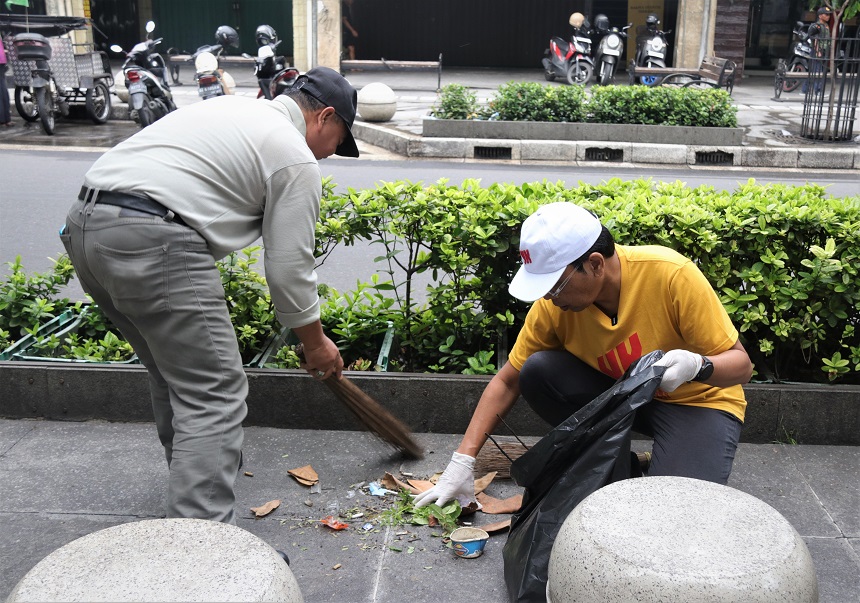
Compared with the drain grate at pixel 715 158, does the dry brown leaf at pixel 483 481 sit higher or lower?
lower

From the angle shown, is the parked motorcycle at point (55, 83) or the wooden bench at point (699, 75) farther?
the wooden bench at point (699, 75)

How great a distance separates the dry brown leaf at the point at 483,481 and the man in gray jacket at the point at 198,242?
41.9 inches

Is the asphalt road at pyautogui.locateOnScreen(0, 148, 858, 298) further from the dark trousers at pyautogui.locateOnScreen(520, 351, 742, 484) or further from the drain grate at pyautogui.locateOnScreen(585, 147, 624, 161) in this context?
the dark trousers at pyautogui.locateOnScreen(520, 351, 742, 484)

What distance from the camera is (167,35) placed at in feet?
78.3

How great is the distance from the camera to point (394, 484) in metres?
3.47

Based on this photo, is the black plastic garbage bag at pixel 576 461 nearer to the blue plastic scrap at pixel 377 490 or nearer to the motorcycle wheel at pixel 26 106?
the blue plastic scrap at pixel 377 490

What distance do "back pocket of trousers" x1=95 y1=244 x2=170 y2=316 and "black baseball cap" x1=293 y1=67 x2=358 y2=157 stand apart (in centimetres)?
74

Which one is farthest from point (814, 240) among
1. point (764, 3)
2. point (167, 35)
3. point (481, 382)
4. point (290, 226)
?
point (167, 35)

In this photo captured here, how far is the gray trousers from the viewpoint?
8.50 ft

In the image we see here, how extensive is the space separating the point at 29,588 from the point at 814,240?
10.9 feet

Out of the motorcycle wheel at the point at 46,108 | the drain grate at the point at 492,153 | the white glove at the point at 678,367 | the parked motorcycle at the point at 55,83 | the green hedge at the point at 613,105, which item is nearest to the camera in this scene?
the white glove at the point at 678,367

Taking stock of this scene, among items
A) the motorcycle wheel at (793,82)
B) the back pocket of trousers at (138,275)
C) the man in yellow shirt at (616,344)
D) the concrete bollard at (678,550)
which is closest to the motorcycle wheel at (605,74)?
the motorcycle wheel at (793,82)

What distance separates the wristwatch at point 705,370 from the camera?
2.77m

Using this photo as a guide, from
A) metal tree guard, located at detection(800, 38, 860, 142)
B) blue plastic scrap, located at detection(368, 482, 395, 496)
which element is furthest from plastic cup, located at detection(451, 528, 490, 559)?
metal tree guard, located at detection(800, 38, 860, 142)
